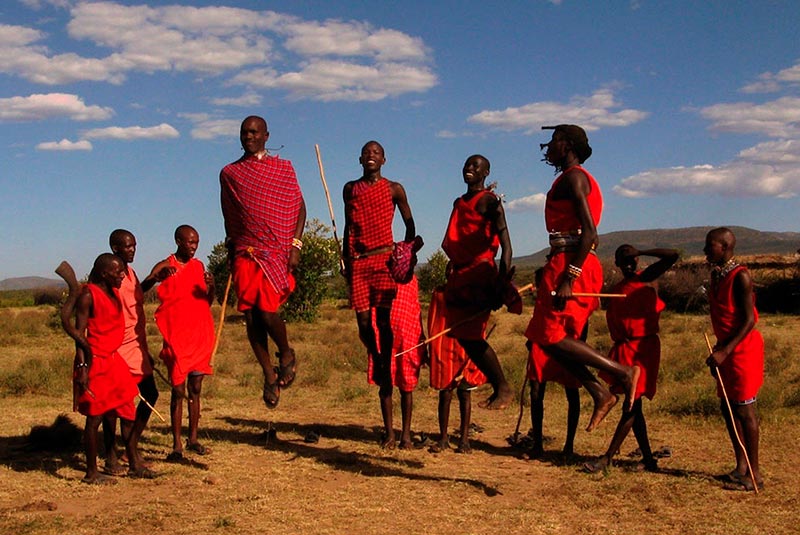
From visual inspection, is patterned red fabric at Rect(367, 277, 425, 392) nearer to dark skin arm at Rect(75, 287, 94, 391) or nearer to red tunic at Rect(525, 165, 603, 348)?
red tunic at Rect(525, 165, 603, 348)

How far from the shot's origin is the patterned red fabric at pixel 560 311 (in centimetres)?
570

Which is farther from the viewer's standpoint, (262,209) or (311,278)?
(311,278)

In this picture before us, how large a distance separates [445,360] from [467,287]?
1281mm

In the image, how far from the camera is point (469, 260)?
275 inches

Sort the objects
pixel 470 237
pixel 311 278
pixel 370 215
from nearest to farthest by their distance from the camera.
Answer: pixel 470 237, pixel 370 215, pixel 311 278

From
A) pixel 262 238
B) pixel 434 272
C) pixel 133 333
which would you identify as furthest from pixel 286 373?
pixel 434 272

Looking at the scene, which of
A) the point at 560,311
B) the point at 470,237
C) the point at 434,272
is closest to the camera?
the point at 560,311

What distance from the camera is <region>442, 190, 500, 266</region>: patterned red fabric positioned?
6.98m

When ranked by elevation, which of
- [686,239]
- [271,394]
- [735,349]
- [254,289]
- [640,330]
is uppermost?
[686,239]

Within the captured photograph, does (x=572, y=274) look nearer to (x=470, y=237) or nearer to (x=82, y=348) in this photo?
(x=470, y=237)

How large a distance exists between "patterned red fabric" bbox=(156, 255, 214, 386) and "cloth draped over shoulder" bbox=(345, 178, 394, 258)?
4.79 feet

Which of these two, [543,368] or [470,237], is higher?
[470,237]

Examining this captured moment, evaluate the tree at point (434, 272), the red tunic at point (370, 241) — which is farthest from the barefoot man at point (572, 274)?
the tree at point (434, 272)

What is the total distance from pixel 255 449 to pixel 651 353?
374 cm
